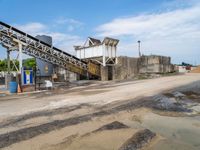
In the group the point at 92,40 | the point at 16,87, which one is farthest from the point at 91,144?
the point at 92,40

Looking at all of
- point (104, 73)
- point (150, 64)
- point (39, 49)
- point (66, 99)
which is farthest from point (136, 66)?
point (66, 99)

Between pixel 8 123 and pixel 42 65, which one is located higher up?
pixel 42 65

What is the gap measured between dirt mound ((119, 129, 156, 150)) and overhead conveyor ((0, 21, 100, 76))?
17.6 metres

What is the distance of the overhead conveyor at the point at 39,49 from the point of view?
67.1 feet

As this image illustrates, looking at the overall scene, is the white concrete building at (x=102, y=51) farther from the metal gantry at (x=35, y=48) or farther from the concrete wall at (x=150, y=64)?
the concrete wall at (x=150, y=64)

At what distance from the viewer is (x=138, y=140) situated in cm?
495

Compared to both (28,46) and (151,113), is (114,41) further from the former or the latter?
(151,113)

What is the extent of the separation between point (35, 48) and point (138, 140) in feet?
62.3

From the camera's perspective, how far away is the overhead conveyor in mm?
20438

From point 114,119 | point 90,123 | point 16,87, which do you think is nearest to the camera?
point 90,123

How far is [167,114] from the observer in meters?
7.62

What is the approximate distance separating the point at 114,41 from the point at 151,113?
71.7ft

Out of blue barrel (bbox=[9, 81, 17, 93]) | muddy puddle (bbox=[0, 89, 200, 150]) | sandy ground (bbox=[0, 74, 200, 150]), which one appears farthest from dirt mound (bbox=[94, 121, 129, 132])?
blue barrel (bbox=[9, 81, 17, 93])

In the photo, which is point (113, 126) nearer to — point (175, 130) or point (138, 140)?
point (138, 140)
